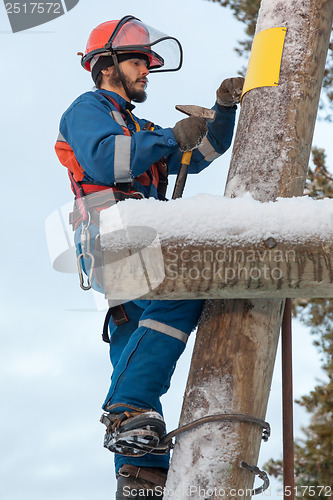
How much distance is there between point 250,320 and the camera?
2395 mm

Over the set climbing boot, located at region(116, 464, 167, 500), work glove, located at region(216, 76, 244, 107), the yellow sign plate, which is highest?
work glove, located at region(216, 76, 244, 107)

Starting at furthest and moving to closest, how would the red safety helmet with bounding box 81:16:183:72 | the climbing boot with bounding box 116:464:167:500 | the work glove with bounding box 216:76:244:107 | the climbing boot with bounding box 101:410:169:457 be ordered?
the red safety helmet with bounding box 81:16:183:72
the work glove with bounding box 216:76:244:107
the climbing boot with bounding box 116:464:167:500
the climbing boot with bounding box 101:410:169:457

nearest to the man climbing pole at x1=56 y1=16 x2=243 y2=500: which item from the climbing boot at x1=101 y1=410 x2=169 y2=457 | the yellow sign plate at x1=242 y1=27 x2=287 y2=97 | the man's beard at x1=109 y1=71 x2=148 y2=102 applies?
the climbing boot at x1=101 y1=410 x2=169 y2=457

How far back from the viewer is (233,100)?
10.7ft

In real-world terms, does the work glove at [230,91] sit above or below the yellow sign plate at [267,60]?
above

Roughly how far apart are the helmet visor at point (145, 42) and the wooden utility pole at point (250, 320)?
2.59 ft

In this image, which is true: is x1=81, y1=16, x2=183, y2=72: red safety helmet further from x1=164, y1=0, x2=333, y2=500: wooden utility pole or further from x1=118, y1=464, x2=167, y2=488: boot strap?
x1=118, y1=464, x2=167, y2=488: boot strap

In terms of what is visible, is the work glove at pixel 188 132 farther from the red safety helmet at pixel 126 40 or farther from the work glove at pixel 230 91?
the red safety helmet at pixel 126 40

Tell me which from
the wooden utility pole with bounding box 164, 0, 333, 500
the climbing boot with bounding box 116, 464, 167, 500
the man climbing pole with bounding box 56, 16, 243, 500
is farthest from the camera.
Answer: the climbing boot with bounding box 116, 464, 167, 500

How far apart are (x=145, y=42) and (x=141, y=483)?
2.07 m

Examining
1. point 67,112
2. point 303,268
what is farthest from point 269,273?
point 67,112

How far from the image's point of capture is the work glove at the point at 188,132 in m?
2.76

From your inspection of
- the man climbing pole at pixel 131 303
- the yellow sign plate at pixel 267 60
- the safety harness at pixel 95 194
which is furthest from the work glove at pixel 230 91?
the safety harness at pixel 95 194

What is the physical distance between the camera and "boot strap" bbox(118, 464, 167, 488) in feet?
8.86
